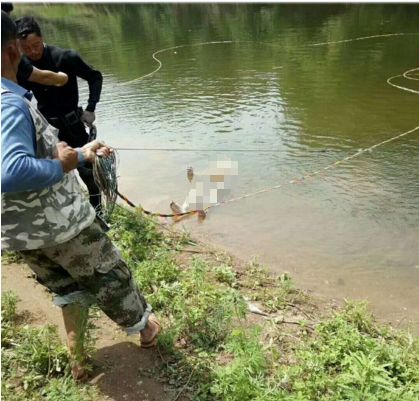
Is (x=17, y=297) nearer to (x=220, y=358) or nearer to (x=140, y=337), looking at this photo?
(x=140, y=337)

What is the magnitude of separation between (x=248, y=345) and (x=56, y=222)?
1207 mm

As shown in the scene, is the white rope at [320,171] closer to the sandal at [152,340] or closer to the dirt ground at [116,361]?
the dirt ground at [116,361]

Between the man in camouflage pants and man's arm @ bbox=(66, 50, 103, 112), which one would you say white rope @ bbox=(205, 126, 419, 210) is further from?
the man in camouflage pants

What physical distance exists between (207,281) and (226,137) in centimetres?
406

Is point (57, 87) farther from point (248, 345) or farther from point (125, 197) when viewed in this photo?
point (248, 345)

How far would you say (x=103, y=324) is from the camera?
3035 millimetres

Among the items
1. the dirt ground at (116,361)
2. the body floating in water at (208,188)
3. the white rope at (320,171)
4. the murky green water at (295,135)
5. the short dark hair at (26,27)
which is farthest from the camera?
the white rope at (320,171)

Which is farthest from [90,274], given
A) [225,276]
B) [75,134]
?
[75,134]

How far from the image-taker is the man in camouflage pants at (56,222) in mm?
1816

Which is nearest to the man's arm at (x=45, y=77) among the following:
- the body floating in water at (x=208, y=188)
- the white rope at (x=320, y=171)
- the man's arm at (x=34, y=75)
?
the man's arm at (x=34, y=75)

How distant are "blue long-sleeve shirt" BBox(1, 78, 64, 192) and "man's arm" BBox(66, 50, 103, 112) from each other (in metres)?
2.19

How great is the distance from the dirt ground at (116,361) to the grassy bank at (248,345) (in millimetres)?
78

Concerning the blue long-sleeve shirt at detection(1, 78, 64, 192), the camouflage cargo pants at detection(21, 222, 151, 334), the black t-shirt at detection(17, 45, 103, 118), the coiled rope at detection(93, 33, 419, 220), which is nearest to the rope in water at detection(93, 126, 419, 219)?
the coiled rope at detection(93, 33, 419, 220)

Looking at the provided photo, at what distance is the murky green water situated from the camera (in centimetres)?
428
